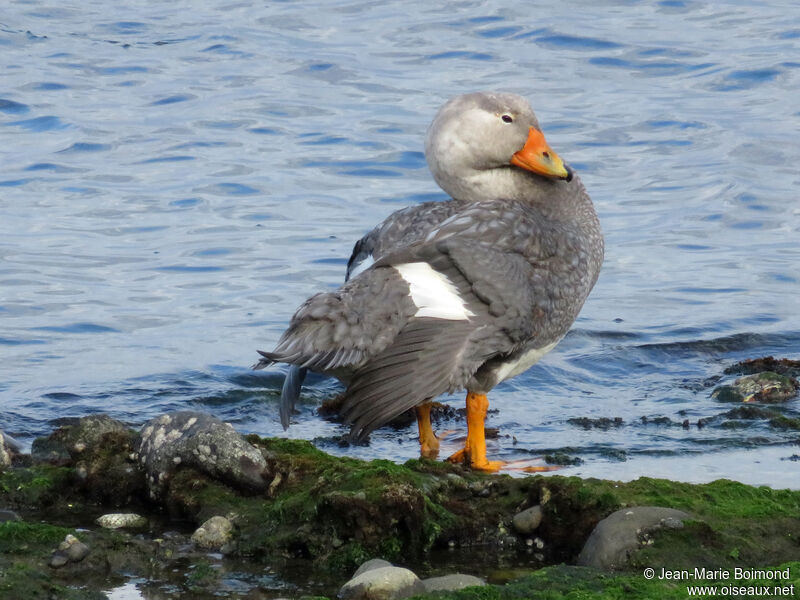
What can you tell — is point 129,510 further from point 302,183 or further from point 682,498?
point 302,183

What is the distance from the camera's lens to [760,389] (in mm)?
7617

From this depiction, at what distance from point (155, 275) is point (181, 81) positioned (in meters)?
6.12

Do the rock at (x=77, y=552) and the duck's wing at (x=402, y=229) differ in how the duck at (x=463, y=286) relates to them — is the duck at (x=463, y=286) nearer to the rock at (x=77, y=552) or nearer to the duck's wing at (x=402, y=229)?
the duck's wing at (x=402, y=229)

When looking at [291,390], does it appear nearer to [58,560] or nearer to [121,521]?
[121,521]

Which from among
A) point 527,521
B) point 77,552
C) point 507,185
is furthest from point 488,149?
point 77,552

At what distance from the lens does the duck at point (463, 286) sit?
567cm

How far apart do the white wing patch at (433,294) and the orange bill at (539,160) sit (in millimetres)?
1198

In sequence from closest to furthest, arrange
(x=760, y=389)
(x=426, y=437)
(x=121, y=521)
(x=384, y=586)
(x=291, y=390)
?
(x=384, y=586) < (x=121, y=521) < (x=291, y=390) < (x=426, y=437) < (x=760, y=389)

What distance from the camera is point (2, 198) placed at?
12.1 metres

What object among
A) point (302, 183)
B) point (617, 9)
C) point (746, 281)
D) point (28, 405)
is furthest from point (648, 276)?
point (617, 9)

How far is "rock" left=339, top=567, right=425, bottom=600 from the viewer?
14.5ft

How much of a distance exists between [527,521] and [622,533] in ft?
1.51

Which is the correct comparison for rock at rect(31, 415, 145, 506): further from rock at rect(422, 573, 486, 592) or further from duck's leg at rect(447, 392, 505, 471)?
rock at rect(422, 573, 486, 592)

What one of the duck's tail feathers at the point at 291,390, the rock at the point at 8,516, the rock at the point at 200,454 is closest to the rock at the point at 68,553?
the rock at the point at 8,516
